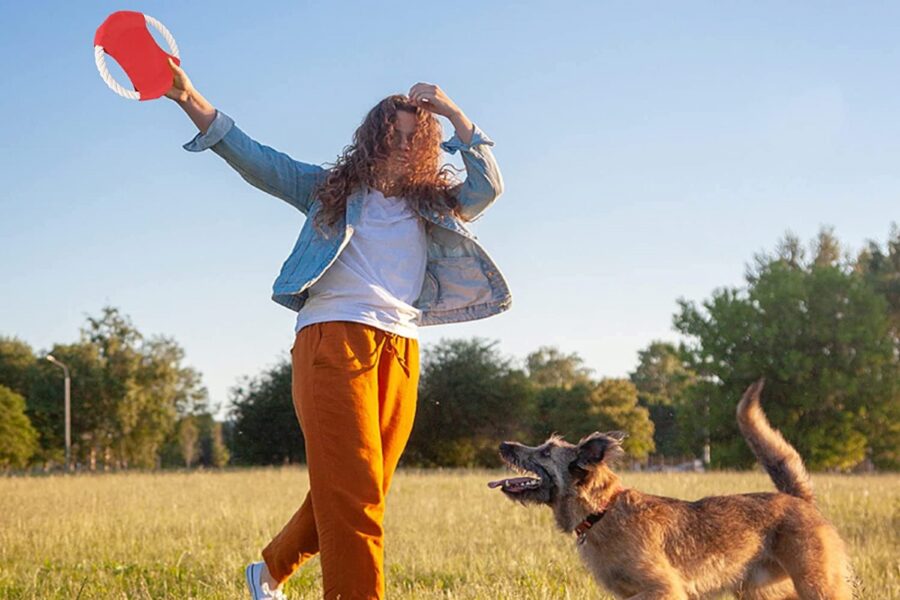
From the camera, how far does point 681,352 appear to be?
165 feet

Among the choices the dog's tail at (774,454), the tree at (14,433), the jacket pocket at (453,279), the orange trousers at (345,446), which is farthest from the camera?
the tree at (14,433)

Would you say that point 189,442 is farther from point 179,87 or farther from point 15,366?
point 179,87

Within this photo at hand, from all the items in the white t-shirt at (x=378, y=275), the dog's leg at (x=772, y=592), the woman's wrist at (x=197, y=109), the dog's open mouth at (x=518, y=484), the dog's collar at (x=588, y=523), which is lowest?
the dog's leg at (x=772, y=592)

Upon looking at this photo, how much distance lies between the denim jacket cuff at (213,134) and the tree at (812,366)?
44475 millimetres

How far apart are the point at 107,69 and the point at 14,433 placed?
58374mm

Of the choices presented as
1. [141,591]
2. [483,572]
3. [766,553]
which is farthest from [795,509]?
[141,591]

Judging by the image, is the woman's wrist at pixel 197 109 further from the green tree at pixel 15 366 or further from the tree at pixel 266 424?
the green tree at pixel 15 366

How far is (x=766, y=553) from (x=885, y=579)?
7.04 feet

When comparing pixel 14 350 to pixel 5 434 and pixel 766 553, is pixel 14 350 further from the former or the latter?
pixel 766 553

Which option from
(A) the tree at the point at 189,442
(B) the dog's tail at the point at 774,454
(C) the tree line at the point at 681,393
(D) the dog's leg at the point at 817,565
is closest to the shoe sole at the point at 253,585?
(D) the dog's leg at the point at 817,565

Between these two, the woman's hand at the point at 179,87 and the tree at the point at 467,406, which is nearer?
the woman's hand at the point at 179,87

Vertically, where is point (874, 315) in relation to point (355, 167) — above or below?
above

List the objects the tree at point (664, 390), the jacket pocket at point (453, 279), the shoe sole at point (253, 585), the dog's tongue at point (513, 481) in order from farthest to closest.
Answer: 1. the tree at point (664, 390)
2. the dog's tongue at point (513, 481)
3. the jacket pocket at point (453, 279)
4. the shoe sole at point (253, 585)

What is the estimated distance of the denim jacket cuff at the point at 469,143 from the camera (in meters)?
5.21
